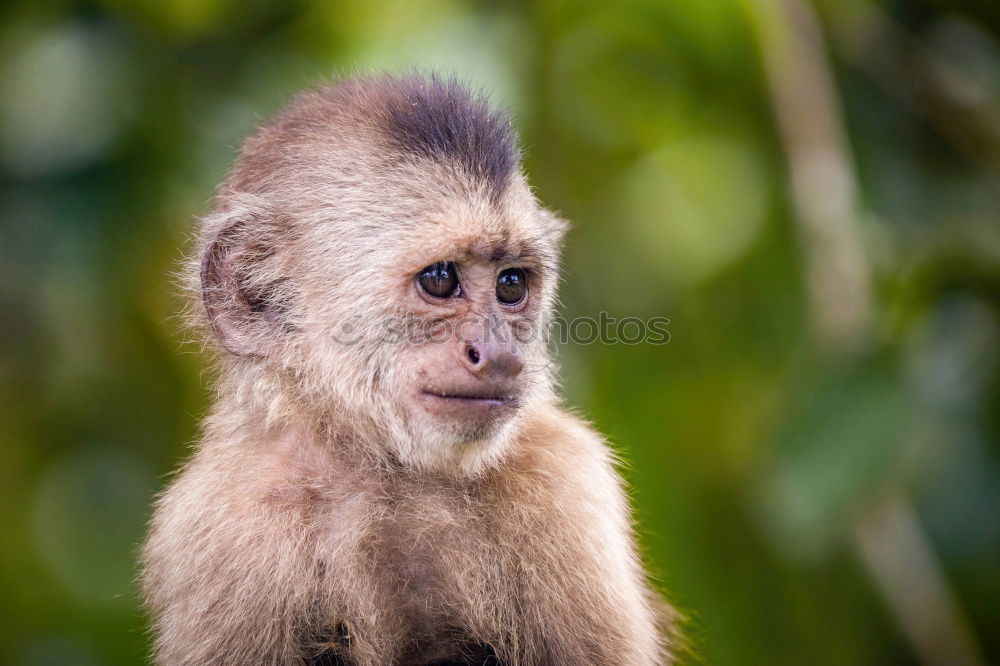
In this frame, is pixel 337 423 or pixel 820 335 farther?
pixel 820 335

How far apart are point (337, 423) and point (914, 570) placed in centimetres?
211

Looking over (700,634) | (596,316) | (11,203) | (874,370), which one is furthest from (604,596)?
(11,203)

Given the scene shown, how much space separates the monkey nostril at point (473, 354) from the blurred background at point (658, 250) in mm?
1135

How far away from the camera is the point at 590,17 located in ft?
15.1

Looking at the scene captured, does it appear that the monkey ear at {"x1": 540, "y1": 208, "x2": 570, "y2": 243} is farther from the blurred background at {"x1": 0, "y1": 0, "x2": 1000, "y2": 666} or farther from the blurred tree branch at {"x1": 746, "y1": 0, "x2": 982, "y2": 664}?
the blurred tree branch at {"x1": 746, "y1": 0, "x2": 982, "y2": 664}

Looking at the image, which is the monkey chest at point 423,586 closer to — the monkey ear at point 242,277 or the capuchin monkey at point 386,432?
the capuchin monkey at point 386,432

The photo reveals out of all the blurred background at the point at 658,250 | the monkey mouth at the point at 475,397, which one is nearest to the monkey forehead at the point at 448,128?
the blurred background at the point at 658,250

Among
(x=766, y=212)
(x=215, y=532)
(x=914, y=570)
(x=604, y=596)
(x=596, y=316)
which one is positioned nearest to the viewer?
(x=215, y=532)

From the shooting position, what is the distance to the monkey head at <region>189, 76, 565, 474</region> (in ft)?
10.7

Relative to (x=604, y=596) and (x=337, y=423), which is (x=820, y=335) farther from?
(x=337, y=423)

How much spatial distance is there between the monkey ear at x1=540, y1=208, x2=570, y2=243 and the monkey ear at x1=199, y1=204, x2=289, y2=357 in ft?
3.10

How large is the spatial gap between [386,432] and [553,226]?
106cm

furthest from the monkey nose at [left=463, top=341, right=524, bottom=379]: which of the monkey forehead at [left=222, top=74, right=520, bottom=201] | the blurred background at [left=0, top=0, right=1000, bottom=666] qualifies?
the blurred background at [left=0, top=0, right=1000, bottom=666]

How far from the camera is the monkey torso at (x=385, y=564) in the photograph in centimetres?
292
